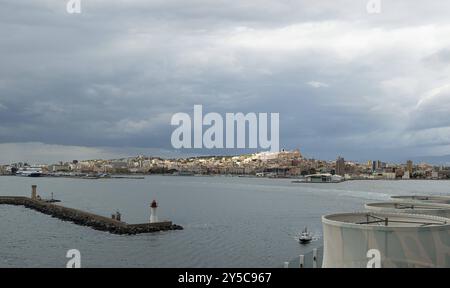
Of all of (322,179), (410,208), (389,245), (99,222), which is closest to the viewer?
(389,245)

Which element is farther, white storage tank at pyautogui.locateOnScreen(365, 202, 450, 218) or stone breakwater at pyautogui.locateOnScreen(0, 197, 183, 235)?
stone breakwater at pyautogui.locateOnScreen(0, 197, 183, 235)

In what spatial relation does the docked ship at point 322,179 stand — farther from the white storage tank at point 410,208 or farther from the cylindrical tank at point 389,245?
the cylindrical tank at point 389,245

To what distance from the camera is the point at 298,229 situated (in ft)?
141

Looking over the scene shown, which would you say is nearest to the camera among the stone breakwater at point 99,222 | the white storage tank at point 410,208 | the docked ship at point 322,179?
the white storage tank at point 410,208

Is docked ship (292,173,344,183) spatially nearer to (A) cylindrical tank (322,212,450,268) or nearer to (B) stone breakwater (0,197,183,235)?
(B) stone breakwater (0,197,183,235)

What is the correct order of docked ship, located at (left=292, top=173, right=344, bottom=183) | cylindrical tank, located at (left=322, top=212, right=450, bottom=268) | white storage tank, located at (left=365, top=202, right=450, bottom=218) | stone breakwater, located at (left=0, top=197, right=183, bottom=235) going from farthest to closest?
docked ship, located at (left=292, top=173, right=344, bottom=183)
stone breakwater, located at (left=0, top=197, right=183, bottom=235)
white storage tank, located at (left=365, top=202, right=450, bottom=218)
cylindrical tank, located at (left=322, top=212, right=450, bottom=268)

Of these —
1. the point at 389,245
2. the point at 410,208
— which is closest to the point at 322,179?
the point at 410,208

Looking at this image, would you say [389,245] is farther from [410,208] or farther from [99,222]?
[99,222]

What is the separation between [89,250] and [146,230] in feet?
22.8

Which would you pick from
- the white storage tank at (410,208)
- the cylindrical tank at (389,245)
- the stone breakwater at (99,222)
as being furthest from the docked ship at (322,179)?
the cylindrical tank at (389,245)

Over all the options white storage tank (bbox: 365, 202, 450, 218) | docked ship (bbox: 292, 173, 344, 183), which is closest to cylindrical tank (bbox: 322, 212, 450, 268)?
white storage tank (bbox: 365, 202, 450, 218)

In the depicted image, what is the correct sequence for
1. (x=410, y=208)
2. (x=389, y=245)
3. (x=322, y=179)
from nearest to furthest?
1. (x=389, y=245)
2. (x=410, y=208)
3. (x=322, y=179)
